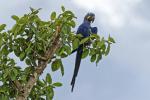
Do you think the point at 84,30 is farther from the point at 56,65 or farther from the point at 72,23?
the point at 56,65

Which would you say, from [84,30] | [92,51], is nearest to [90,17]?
[84,30]

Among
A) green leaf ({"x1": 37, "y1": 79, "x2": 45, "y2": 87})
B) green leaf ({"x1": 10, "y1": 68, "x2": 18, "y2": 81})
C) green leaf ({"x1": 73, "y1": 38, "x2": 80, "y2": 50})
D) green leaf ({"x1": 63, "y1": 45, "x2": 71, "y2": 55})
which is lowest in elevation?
green leaf ({"x1": 37, "y1": 79, "x2": 45, "y2": 87})

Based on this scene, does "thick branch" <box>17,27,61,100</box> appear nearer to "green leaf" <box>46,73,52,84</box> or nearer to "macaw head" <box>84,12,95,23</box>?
"green leaf" <box>46,73,52,84</box>

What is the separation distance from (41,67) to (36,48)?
0.51 m

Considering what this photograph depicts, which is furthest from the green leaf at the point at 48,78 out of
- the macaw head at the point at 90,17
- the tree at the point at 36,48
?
the macaw head at the point at 90,17

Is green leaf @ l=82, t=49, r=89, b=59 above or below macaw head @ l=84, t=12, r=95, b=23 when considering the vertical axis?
below

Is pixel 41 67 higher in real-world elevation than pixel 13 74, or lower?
higher

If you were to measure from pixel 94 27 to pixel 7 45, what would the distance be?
2.73 metres

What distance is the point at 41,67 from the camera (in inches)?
400

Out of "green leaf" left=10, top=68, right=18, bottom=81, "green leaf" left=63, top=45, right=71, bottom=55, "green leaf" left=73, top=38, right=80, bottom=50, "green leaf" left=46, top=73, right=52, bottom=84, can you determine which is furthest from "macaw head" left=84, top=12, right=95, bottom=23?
"green leaf" left=10, top=68, right=18, bottom=81

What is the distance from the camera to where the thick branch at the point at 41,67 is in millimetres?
10023

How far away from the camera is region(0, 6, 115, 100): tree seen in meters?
10.1

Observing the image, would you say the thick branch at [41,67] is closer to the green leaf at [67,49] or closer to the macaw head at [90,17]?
the green leaf at [67,49]

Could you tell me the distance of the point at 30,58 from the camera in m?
10.4
